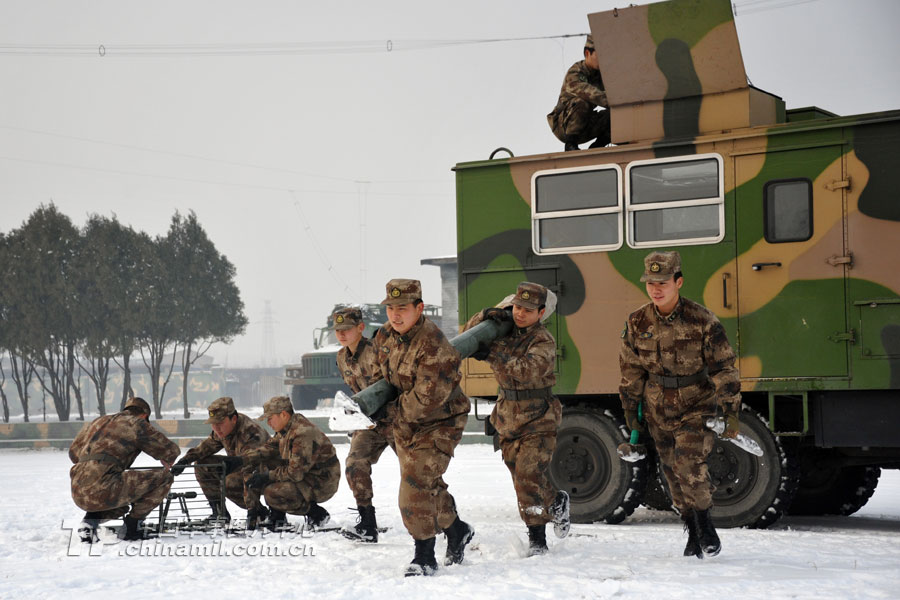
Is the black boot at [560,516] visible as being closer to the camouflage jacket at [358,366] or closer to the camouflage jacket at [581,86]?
the camouflage jacket at [358,366]

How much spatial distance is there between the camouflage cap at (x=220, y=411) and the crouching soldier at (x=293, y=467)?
383 mm

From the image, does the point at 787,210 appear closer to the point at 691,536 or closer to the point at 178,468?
the point at 691,536

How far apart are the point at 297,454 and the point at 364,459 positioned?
714 mm

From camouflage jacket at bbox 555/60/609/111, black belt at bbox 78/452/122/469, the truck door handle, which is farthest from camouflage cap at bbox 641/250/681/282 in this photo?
black belt at bbox 78/452/122/469

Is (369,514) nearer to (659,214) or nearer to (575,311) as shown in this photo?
(575,311)

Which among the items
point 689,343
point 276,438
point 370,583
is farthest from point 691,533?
point 276,438

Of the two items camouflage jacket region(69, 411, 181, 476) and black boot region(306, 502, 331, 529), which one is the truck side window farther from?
camouflage jacket region(69, 411, 181, 476)

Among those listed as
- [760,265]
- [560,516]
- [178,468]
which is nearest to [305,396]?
[178,468]

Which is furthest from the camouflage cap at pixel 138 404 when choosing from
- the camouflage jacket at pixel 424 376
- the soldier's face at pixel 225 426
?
the camouflage jacket at pixel 424 376

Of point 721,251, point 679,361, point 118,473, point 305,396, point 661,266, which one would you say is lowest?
point 305,396

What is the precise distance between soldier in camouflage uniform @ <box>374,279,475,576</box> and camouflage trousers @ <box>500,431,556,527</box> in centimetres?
83

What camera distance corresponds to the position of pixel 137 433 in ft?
26.7

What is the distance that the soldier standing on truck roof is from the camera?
6.84 m

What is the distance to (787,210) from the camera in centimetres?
843
